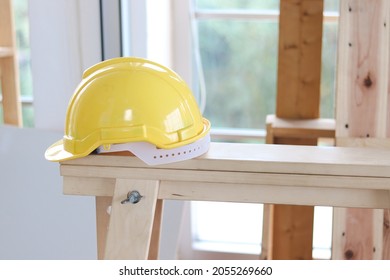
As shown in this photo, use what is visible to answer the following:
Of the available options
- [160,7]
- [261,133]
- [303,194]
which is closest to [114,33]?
[160,7]

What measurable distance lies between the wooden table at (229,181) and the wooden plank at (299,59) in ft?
2.81

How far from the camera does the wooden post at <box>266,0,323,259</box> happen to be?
6.19 feet

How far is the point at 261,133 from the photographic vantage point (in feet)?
7.74

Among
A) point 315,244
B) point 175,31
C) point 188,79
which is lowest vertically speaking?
point 315,244

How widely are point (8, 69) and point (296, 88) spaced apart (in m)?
1.06

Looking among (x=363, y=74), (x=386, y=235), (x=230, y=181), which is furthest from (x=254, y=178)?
(x=386, y=235)

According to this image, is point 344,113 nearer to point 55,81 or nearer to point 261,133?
point 261,133

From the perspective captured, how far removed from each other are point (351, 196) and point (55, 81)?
127 cm

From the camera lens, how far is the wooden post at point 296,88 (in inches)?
74.2

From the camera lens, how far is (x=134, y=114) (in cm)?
103

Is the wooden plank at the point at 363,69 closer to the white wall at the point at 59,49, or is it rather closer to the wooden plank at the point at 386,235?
the wooden plank at the point at 386,235

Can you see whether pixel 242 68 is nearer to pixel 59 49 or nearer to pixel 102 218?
pixel 59 49
